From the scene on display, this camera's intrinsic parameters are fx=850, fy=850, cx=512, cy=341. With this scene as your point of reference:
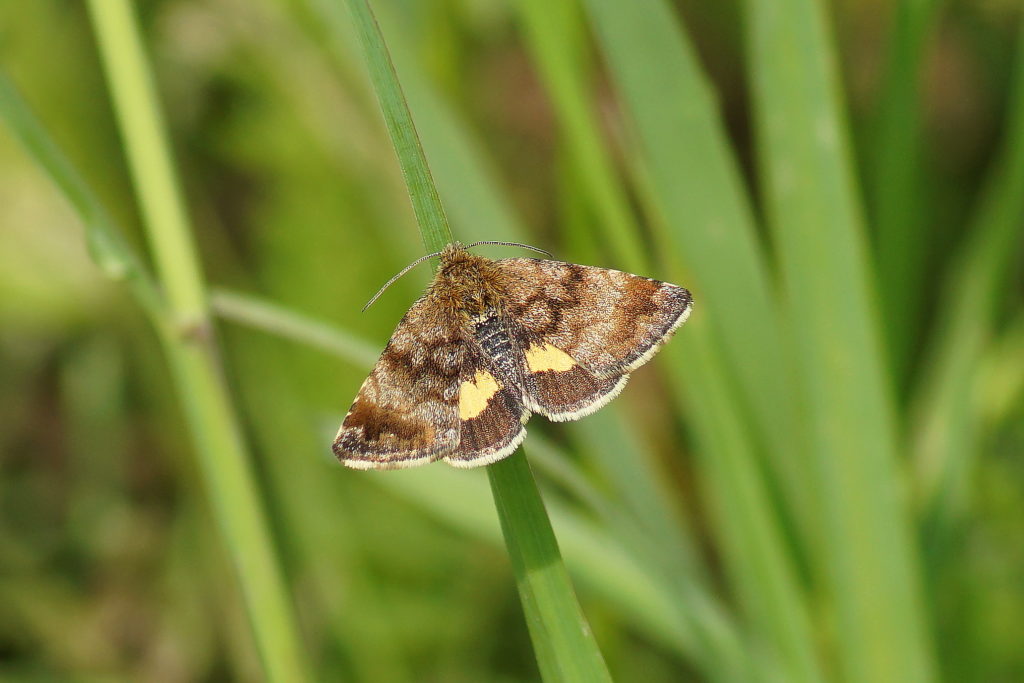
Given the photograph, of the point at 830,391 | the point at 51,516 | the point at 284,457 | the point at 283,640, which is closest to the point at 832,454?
the point at 830,391

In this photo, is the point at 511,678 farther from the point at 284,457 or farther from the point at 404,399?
the point at 404,399

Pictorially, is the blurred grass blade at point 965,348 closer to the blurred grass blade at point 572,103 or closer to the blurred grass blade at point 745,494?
the blurred grass blade at point 745,494

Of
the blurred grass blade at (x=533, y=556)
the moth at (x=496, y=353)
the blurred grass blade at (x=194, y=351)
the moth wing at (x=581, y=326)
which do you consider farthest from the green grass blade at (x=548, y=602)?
the blurred grass blade at (x=194, y=351)

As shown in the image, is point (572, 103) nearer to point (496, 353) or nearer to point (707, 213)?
point (707, 213)

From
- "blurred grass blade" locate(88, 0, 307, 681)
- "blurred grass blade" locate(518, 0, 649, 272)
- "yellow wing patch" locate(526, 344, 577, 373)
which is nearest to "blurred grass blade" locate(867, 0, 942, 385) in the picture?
"blurred grass blade" locate(518, 0, 649, 272)

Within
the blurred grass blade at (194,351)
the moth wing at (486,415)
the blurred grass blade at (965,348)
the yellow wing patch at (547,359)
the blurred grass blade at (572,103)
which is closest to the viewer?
the moth wing at (486,415)

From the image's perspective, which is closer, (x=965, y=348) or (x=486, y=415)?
(x=486, y=415)

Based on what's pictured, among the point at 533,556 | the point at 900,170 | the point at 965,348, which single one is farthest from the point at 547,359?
the point at 965,348
